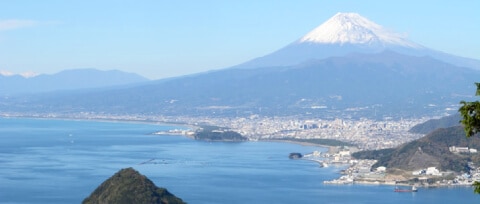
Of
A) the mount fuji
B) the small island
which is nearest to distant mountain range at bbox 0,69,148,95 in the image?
the mount fuji

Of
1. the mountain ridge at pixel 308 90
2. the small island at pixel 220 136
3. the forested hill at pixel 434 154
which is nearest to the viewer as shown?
the forested hill at pixel 434 154

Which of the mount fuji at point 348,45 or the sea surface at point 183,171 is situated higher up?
the mount fuji at point 348,45

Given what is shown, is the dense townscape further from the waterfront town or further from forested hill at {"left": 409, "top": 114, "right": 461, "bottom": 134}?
forested hill at {"left": 409, "top": 114, "right": 461, "bottom": 134}

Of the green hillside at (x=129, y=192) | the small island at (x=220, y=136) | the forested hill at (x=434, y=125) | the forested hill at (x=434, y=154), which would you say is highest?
the forested hill at (x=434, y=125)

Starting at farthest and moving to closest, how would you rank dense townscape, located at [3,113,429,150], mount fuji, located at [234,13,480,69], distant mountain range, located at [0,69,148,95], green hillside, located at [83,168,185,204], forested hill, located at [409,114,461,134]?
distant mountain range, located at [0,69,148,95]
mount fuji, located at [234,13,480,69]
forested hill, located at [409,114,461,134]
dense townscape, located at [3,113,429,150]
green hillside, located at [83,168,185,204]

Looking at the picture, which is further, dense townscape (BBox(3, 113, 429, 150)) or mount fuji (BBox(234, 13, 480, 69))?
mount fuji (BBox(234, 13, 480, 69))

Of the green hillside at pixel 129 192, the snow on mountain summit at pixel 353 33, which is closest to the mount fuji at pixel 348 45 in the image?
the snow on mountain summit at pixel 353 33

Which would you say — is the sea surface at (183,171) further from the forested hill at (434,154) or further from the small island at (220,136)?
the forested hill at (434,154)

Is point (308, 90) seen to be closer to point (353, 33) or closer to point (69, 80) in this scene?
point (353, 33)
